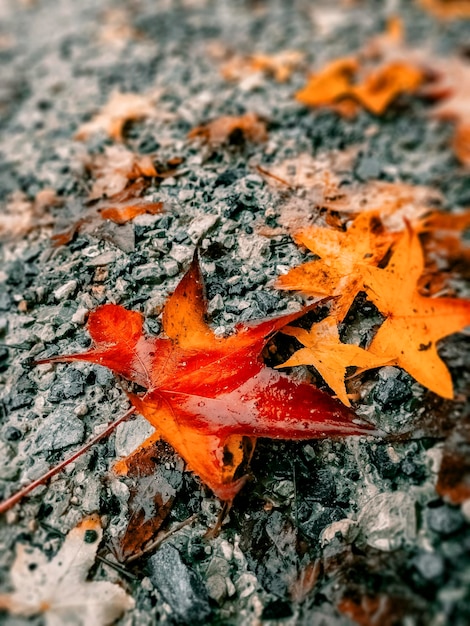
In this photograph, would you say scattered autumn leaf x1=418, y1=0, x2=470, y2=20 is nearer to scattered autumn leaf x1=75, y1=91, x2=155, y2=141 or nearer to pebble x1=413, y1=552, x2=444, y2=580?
scattered autumn leaf x1=75, y1=91, x2=155, y2=141

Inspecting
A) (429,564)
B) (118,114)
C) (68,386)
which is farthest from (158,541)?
(118,114)

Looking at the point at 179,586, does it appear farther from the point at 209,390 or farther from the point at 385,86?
the point at 385,86

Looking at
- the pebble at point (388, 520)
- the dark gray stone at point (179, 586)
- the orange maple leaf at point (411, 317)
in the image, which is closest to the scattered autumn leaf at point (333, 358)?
the orange maple leaf at point (411, 317)

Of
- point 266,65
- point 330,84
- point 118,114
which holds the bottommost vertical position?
point 330,84

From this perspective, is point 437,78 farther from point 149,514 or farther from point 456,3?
point 149,514

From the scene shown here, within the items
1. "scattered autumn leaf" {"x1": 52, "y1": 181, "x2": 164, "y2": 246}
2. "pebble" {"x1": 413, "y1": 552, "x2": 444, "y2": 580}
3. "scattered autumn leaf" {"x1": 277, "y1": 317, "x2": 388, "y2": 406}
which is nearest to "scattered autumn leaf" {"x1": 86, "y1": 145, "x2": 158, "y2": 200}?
"scattered autumn leaf" {"x1": 52, "y1": 181, "x2": 164, "y2": 246}

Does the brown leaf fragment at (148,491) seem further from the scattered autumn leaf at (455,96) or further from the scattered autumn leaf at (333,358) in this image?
the scattered autumn leaf at (455,96)
